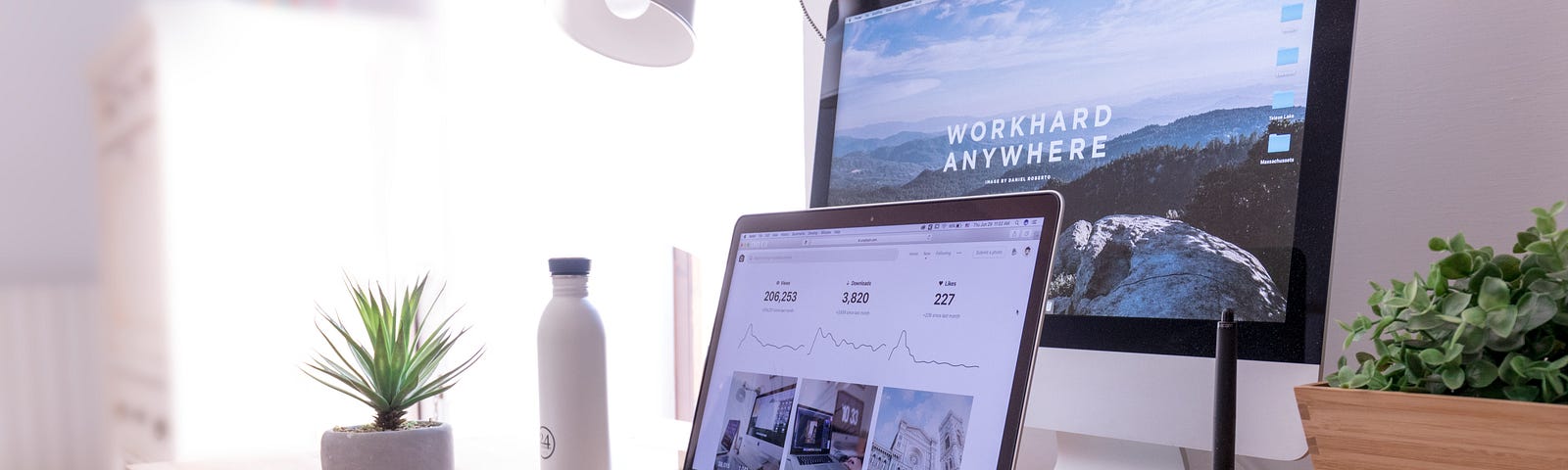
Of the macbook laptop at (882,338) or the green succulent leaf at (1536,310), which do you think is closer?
the green succulent leaf at (1536,310)

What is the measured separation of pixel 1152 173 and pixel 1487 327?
0.26 metres

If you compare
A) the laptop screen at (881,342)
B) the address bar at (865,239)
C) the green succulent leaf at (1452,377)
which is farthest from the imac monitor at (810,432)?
the green succulent leaf at (1452,377)

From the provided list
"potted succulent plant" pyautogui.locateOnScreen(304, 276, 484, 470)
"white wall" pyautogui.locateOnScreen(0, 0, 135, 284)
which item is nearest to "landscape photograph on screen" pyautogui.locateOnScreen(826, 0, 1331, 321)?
"potted succulent plant" pyautogui.locateOnScreen(304, 276, 484, 470)

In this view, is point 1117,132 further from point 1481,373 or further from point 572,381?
point 572,381

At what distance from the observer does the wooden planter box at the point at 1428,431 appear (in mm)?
469

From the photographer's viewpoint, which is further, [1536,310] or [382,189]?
[382,189]

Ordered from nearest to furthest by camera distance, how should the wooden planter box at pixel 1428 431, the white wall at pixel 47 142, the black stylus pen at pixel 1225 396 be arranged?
1. the wooden planter box at pixel 1428 431
2. the black stylus pen at pixel 1225 396
3. the white wall at pixel 47 142

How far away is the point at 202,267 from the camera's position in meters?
2.03

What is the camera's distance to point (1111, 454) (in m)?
0.75

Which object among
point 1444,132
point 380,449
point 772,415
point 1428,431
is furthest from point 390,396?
point 1444,132

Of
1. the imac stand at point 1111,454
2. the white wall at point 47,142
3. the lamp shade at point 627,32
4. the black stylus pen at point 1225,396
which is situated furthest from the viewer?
the white wall at point 47,142

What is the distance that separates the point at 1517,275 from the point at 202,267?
84.8 inches

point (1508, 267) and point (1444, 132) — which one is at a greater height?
point (1444, 132)

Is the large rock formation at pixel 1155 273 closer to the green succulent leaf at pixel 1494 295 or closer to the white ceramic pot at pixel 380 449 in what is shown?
the green succulent leaf at pixel 1494 295
